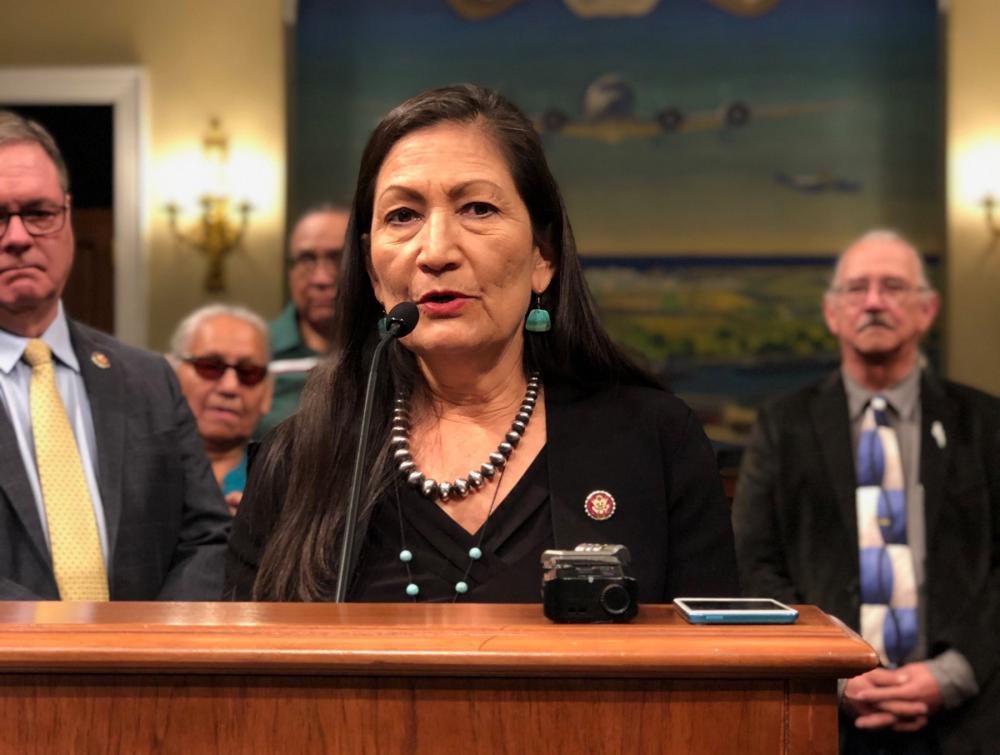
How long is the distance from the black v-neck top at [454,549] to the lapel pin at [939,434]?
1.91 metres

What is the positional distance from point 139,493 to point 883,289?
2.18m

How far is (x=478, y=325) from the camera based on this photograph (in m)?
2.22

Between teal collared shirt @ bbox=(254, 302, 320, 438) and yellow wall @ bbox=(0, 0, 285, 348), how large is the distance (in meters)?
2.93

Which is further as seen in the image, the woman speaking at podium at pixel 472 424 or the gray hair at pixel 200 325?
the gray hair at pixel 200 325

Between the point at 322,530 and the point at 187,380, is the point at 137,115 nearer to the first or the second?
the point at 187,380

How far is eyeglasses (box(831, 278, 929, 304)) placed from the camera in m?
4.07

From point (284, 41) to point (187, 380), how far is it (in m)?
3.99

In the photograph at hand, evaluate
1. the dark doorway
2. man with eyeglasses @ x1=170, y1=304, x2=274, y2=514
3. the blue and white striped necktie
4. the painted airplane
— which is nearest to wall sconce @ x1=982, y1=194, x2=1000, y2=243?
the painted airplane

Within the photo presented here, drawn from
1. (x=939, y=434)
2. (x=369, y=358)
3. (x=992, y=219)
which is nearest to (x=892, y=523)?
(x=939, y=434)

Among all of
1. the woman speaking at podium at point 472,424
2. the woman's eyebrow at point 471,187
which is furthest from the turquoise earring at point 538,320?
the woman's eyebrow at point 471,187

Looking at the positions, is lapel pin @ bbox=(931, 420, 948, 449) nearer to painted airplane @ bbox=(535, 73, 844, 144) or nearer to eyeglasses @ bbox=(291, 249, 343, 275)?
eyeglasses @ bbox=(291, 249, 343, 275)

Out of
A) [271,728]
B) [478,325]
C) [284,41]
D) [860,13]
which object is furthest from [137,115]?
[271,728]

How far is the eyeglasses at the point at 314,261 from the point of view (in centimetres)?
474

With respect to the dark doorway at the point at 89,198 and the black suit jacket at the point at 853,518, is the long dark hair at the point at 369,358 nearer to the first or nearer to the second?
the black suit jacket at the point at 853,518
